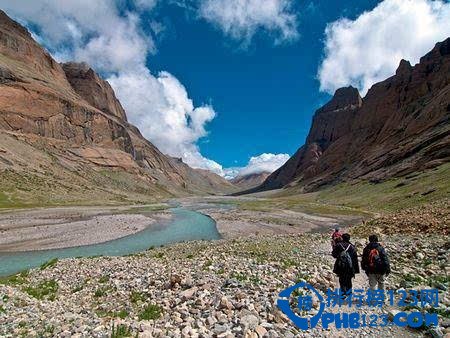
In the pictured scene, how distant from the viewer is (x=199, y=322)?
35.0ft

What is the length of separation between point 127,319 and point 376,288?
9796mm

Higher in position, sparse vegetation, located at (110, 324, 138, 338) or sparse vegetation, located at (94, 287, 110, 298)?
sparse vegetation, located at (110, 324, 138, 338)

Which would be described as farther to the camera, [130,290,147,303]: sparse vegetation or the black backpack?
[130,290,147,303]: sparse vegetation

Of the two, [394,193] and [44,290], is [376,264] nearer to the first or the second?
[44,290]

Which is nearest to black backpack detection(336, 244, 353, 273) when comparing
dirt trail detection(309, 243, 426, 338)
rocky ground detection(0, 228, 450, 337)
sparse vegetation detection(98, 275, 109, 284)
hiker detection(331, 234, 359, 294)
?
hiker detection(331, 234, 359, 294)

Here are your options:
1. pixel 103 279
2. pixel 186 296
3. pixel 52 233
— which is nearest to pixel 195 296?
pixel 186 296

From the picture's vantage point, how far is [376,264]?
13570mm

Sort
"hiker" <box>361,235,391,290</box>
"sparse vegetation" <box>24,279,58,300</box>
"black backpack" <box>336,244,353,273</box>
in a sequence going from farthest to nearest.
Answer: "sparse vegetation" <box>24,279,58,300</box>, "black backpack" <box>336,244,353,273</box>, "hiker" <box>361,235,391,290</box>

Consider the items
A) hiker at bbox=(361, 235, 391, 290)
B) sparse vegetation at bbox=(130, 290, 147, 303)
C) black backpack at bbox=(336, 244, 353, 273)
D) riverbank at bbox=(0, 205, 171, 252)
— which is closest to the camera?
hiker at bbox=(361, 235, 391, 290)

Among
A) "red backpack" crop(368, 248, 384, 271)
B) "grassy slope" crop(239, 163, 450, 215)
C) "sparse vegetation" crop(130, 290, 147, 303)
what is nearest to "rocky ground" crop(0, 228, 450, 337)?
"sparse vegetation" crop(130, 290, 147, 303)

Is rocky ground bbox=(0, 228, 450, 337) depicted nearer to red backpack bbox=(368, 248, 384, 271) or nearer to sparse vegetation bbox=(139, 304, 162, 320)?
sparse vegetation bbox=(139, 304, 162, 320)

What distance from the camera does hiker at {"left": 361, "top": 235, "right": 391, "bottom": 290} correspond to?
13486 mm

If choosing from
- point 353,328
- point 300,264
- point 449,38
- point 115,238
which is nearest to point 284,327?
point 353,328

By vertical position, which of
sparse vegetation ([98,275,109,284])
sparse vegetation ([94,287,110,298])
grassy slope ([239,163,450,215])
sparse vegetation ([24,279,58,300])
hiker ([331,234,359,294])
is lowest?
sparse vegetation ([24,279,58,300])
